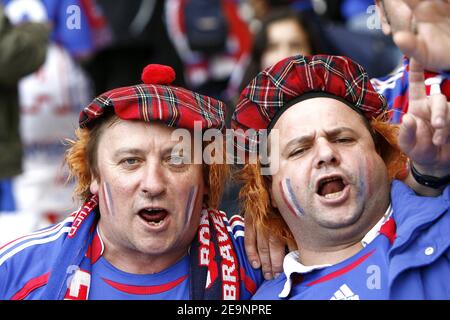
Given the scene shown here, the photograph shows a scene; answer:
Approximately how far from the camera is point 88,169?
338 cm

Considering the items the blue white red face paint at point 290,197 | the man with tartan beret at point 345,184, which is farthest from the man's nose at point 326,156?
the blue white red face paint at point 290,197

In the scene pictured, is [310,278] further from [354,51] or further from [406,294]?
[354,51]

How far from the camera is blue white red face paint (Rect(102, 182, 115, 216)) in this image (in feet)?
10.4

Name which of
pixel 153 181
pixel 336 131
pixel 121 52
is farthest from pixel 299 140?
pixel 121 52

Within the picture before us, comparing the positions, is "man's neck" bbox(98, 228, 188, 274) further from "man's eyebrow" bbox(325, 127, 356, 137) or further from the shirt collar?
"man's eyebrow" bbox(325, 127, 356, 137)

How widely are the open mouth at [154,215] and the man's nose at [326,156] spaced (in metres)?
0.57

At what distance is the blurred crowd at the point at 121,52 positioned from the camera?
5.63 metres

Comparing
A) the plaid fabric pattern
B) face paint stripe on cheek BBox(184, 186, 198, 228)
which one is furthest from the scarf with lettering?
the plaid fabric pattern

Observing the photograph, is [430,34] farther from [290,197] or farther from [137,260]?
[137,260]

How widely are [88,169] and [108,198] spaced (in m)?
Answer: 0.25

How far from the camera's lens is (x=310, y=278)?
3.13 m

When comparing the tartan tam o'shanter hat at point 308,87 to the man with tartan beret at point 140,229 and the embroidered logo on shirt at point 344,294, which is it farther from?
the embroidered logo on shirt at point 344,294
